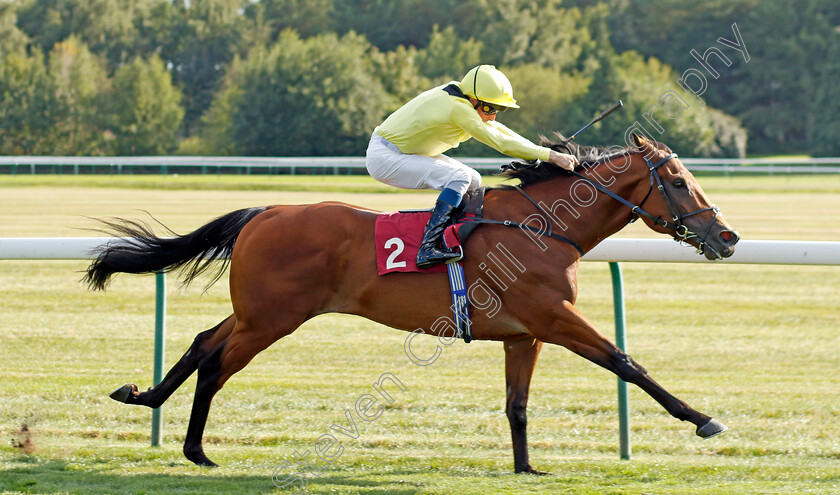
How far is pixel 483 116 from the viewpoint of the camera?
14.0 feet

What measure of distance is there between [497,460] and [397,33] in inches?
1946

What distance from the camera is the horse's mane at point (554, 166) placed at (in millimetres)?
4223

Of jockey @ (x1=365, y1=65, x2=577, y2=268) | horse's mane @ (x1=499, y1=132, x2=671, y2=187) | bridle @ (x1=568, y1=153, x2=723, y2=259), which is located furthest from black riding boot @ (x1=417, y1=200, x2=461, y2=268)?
bridle @ (x1=568, y1=153, x2=723, y2=259)

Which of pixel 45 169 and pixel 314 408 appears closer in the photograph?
pixel 314 408

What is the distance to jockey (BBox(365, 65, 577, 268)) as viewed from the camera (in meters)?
4.04

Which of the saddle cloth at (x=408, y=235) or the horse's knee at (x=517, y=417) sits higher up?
the saddle cloth at (x=408, y=235)

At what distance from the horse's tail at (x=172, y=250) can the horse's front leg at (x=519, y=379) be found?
136 centimetres

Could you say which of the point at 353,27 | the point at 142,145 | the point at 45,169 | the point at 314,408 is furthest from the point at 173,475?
the point at 353,27

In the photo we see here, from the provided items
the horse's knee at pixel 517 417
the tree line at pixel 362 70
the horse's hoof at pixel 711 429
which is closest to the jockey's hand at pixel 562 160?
the horse's knee at pixel 517 417

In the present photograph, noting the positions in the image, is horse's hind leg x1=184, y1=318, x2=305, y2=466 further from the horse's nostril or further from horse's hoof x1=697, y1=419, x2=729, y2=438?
the horse's nostril

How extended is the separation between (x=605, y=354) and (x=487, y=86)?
1.28m

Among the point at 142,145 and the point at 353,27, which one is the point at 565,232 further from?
the point at 353,27

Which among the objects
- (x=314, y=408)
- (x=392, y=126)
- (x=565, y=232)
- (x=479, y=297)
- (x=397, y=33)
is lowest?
(x=314, y=408)

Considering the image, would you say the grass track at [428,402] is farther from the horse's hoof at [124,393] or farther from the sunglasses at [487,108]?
the sunglasses at [487,108]
